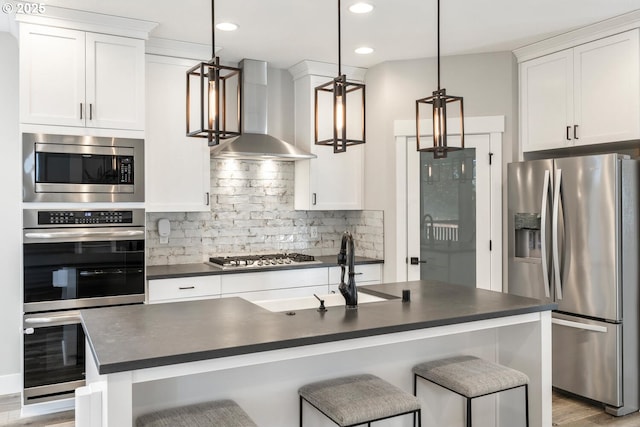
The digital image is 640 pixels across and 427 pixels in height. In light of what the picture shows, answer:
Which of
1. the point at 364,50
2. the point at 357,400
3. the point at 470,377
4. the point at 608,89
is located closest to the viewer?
the point at 357,400

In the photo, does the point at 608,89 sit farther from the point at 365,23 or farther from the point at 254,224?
the point at 254,224

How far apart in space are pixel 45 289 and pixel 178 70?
194 centimetres

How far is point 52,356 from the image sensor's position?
3.58m

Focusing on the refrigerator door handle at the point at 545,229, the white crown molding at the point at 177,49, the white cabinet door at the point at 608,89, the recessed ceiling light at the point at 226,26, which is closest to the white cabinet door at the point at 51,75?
the white crown molding at the point at 177,49

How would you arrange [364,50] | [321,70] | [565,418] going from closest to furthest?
1. [565,418]
2. [364,50]
3. [321,70]

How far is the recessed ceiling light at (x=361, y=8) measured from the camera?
3.50 m

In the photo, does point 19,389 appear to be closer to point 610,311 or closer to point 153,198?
point 153,198

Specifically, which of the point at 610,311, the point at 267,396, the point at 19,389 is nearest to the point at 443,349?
the point at 267,396

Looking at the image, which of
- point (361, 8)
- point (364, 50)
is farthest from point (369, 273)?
point (361, 8)

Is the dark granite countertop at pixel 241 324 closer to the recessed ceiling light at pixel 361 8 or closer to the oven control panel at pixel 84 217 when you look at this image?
the oven control panel at pixel 84 217

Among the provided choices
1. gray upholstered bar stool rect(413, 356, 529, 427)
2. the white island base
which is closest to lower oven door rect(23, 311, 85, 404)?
the white island base

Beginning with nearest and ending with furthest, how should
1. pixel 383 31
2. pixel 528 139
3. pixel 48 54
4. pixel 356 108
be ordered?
pixel 48 54
pixel 383 31
pixel 528 139
pixel 356 108

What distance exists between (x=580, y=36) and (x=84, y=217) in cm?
386

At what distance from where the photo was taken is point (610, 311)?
11.9 feet
